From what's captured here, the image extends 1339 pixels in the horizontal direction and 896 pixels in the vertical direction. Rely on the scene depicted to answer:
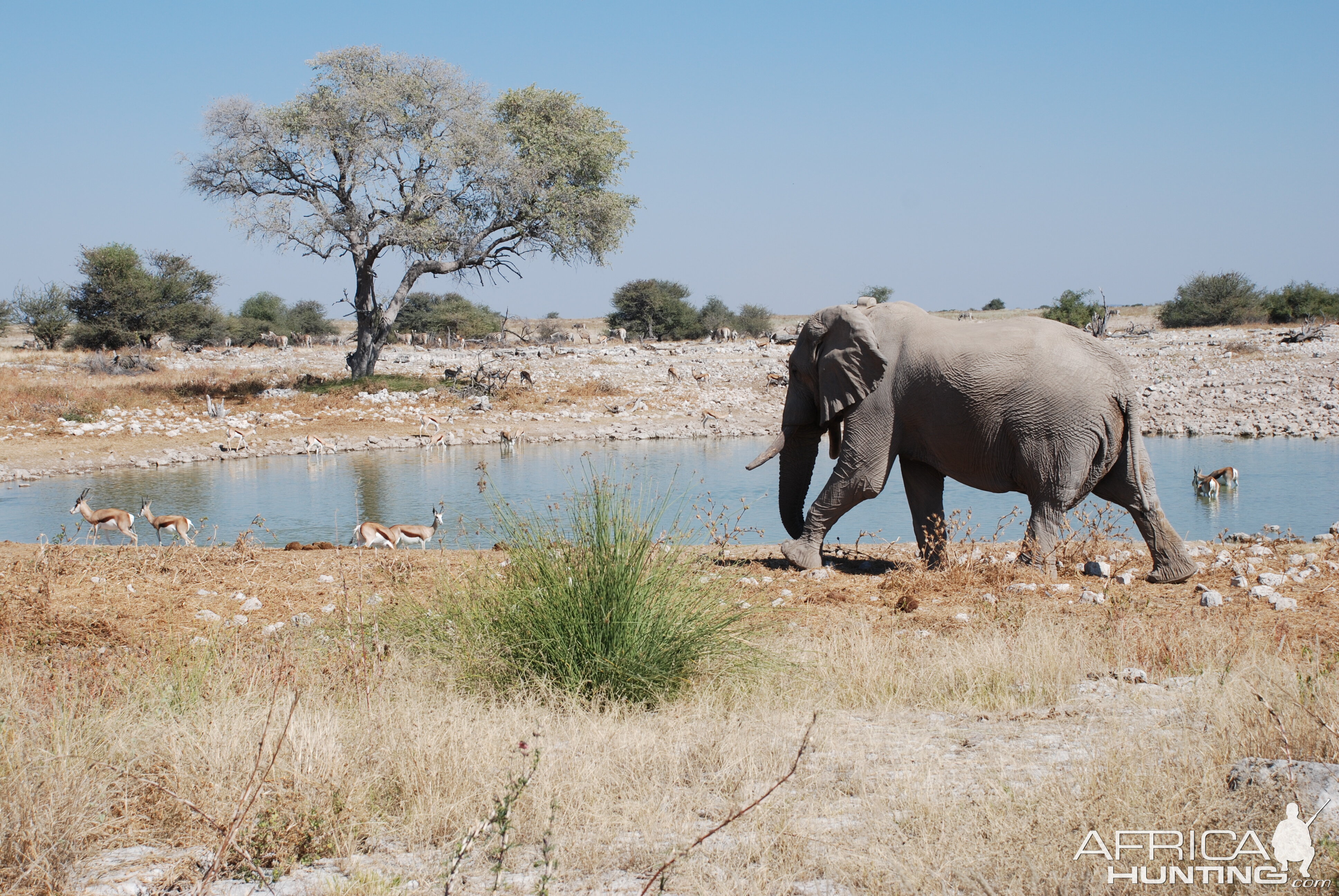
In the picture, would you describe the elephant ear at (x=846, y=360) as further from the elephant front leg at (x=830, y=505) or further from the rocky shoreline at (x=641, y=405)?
the rocky shoreline at (x=641, y=405)

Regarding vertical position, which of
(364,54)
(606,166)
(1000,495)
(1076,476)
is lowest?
(1000,495)

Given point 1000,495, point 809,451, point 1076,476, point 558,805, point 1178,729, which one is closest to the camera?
point 558,805

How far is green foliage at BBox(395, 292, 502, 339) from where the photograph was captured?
5244cm

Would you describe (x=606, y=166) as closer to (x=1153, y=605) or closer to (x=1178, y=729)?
(x=1153, y=605)

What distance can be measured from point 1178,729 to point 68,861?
4.14 m

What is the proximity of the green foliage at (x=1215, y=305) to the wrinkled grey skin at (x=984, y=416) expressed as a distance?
4334 cm

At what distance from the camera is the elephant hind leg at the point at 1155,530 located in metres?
7.99

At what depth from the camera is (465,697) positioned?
4.93 metres

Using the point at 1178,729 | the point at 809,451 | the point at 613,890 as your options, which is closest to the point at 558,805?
the point at 613,890

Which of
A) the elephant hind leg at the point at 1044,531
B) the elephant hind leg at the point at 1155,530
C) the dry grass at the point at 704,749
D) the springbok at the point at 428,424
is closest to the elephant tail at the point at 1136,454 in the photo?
the elephant hind leg at the point at 1155,530

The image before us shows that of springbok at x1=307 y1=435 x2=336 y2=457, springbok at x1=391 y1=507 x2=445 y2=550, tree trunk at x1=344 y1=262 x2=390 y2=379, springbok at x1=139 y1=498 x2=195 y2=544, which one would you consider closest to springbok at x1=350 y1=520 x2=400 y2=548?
springbok at x1=391 y1=507 x2=445 y2=550

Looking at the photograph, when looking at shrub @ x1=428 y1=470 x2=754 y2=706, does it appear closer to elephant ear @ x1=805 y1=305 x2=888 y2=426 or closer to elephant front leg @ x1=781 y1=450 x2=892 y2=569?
elephant front leg @ x1=781 y1=450 x2=892 y2=569

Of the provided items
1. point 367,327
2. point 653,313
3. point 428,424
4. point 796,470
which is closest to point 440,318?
point 653,313

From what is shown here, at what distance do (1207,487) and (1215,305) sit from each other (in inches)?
1503
